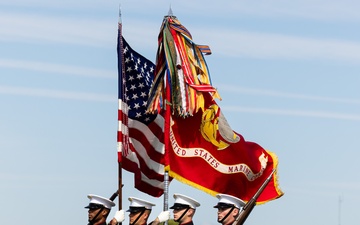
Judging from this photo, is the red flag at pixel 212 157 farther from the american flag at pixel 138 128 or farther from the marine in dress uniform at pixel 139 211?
the american flag at pixel 138 128

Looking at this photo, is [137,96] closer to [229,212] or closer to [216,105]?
[216,105]

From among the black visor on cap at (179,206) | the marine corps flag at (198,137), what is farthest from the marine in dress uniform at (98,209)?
the black visor on cap at (179,206)

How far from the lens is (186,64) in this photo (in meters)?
37.9

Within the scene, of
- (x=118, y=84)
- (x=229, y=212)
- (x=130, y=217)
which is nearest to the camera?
(x=229, y=212)

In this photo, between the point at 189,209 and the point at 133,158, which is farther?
the point at 133,158

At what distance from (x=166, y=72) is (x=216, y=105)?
1653 mm

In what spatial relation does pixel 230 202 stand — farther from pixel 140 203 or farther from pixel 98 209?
pixel 98 209

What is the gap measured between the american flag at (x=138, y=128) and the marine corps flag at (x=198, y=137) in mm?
1699

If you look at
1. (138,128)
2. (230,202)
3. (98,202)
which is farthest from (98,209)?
(230,202)

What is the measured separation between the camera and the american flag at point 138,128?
130 feet

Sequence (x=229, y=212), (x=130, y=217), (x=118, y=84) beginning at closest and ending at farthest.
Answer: (x=229, y=212)
(x=130, y=217)
(x=118, y=84)

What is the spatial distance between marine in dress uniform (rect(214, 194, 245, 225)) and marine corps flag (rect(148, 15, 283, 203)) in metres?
2.78

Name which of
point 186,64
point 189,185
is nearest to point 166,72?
point 186,64

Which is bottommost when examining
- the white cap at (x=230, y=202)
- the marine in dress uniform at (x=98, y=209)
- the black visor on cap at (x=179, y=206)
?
the marine in dress uniform at (x=98, y=209)
